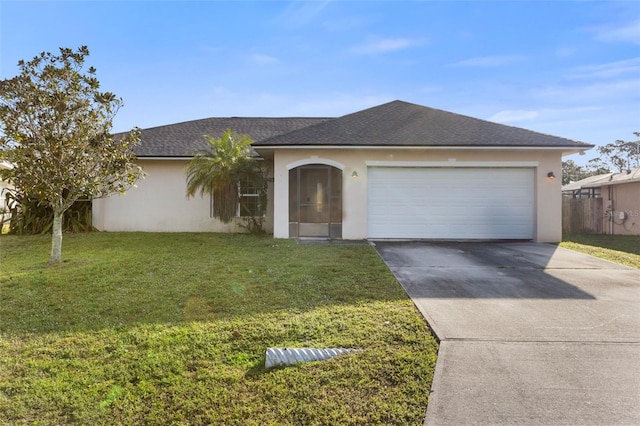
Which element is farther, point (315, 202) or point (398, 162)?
point (315, 202)

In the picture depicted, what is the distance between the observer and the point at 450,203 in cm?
1160

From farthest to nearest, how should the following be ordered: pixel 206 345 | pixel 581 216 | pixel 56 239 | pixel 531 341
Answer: pixel 581 216
pixel 56 239
pixel 531 341
pixel 206 345

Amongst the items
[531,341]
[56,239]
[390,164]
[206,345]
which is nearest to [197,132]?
[56,239]

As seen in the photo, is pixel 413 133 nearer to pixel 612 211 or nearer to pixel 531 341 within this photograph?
pixel 531 341

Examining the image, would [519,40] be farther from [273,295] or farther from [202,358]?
[202,358]

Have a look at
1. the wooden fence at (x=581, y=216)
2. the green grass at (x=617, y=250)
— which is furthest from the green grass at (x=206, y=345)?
the wooden fence at (x=581, y=216)

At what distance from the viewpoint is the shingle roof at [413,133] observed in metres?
11.0

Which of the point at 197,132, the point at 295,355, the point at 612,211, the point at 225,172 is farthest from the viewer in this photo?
the point at 612,211

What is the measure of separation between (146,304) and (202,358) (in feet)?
6.73

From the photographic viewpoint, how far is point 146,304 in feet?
16.5

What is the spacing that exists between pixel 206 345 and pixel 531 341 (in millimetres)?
3508

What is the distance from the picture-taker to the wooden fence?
53.1 ft

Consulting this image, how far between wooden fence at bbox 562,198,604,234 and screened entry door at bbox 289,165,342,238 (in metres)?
11.5

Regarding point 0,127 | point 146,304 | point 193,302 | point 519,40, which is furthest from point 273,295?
point 519,40
